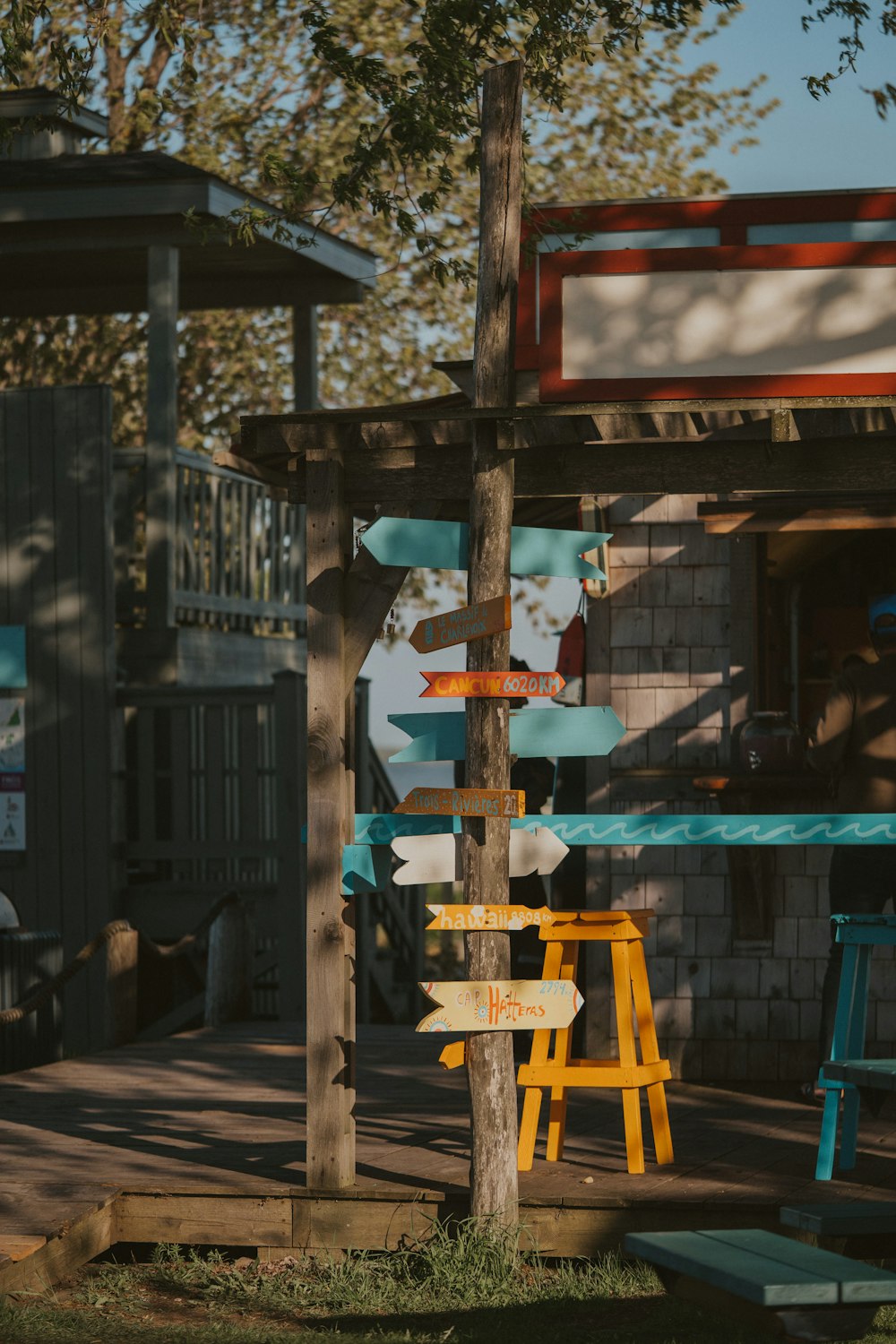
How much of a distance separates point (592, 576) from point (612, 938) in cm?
151

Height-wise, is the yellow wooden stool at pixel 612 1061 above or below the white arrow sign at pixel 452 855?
below

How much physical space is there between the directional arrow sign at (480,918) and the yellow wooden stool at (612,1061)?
0.70 m

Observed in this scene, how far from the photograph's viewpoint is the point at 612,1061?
7.07m

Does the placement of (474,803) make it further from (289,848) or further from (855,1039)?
(289,848)

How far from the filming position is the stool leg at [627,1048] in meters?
6.84

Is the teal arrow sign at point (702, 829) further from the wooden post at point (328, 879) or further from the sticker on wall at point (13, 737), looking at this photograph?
the sticker on wall at point (13, 737)

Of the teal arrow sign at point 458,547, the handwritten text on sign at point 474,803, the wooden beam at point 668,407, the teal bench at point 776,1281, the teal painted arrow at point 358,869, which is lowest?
the teal bench at point 776,1281

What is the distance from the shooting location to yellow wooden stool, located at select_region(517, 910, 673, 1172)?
6.91 metres

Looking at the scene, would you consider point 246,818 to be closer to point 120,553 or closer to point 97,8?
point 120,553

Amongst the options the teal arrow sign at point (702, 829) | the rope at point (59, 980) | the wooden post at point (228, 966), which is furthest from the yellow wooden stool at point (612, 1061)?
the wooden post at point (228, 966)

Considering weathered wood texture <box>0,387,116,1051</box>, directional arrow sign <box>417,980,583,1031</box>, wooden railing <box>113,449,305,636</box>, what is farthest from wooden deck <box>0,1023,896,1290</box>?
wooden railing <box>113,449,305,636</box>

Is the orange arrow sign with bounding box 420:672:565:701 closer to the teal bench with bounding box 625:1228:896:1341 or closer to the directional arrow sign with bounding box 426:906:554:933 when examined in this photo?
the directional arrow sign with bounding box 426:906:554:933

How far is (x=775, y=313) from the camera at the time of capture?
304 inches

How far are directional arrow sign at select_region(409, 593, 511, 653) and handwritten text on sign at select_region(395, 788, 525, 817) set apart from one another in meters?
0.53
